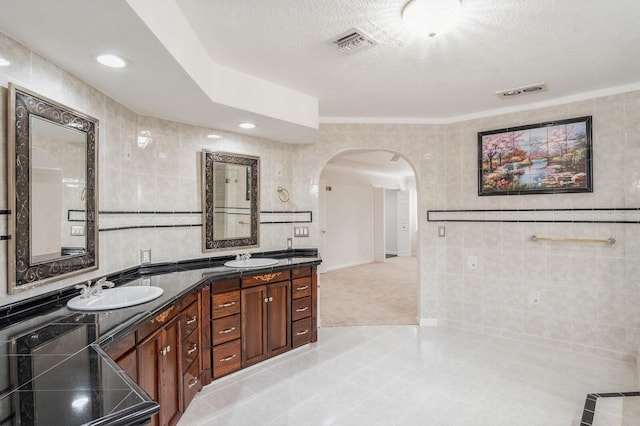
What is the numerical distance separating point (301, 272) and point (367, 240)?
18.1 ft

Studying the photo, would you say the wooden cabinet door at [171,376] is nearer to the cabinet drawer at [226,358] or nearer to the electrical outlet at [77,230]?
the cabinet drawer at [226,358]

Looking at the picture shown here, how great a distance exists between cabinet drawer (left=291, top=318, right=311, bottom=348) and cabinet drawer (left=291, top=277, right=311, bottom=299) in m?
0.25

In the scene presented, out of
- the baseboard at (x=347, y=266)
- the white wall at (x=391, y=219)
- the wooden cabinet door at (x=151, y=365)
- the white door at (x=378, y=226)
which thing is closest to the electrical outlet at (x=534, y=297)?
the wooden cabinet door at (x=151, y=365)

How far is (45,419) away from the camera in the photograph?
2.58ft

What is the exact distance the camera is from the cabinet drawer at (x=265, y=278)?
278cm

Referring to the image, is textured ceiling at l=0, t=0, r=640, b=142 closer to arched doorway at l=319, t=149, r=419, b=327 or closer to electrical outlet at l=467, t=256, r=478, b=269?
electrical outlet at l=467, t=256, r=478, b=269

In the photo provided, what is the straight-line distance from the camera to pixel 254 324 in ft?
9.30

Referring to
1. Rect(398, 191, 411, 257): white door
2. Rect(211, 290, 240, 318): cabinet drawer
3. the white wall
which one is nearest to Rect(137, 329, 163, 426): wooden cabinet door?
Rect(211, 290, 240, 318): cabinet drawer

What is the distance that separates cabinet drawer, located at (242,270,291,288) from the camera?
278 centimetres

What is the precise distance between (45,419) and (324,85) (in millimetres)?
2715

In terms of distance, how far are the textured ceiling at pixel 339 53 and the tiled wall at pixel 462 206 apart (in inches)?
9.6

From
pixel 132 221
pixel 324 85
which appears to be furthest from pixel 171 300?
pixel 324 85

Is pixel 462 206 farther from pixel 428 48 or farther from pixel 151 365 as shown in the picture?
pixel 151 365

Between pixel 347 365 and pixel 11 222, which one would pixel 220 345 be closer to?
pixel 347 365
